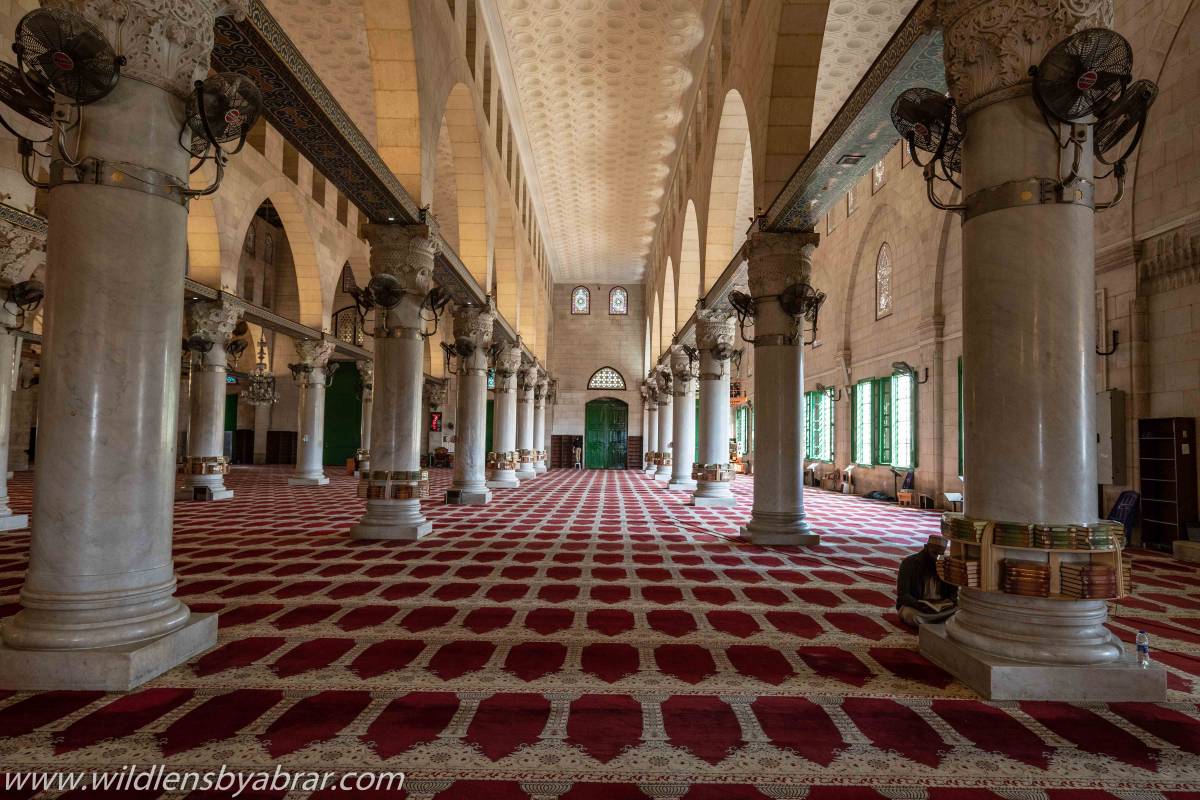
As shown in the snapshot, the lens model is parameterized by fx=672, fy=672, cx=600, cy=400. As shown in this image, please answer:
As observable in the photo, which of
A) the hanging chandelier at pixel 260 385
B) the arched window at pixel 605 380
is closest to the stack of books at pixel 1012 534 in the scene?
the hanging chandelier at pixel 260 385

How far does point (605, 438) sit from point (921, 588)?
2472 centimetres

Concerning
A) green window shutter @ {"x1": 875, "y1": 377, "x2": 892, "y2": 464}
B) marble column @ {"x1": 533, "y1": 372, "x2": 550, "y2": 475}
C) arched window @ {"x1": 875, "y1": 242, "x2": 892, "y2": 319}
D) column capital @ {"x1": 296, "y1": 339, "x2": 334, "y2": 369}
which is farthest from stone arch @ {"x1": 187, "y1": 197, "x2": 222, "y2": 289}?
green window shutter @ {"x1": 875, "y1": 377, "x2": 892, "y2": 464}

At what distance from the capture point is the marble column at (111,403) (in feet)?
9.75

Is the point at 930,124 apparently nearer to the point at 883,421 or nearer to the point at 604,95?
the point at 604,95

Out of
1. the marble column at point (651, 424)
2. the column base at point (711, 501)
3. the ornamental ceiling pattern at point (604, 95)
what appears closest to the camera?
the ornamental ceiling pattern at point (604, 95)

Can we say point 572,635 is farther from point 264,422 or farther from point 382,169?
point 264,422

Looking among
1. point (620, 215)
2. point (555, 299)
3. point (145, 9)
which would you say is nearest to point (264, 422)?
point (555, 299)

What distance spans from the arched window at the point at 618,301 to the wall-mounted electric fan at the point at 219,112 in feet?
84.2

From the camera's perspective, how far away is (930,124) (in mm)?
3795

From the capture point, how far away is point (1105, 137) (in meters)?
3.47

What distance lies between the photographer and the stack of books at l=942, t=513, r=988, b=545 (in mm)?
3232

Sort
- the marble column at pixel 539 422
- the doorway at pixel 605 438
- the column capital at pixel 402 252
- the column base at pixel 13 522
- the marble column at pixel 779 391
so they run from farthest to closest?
the doorway at pixel 605 438 < the marble column at pixel 539 422 < the column base at pixel 13 522 < the column capital at pixel 402 252 < the marble column at pixel 779 391

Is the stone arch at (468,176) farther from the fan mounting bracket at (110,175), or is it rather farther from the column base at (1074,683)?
the column base at (1074,683)

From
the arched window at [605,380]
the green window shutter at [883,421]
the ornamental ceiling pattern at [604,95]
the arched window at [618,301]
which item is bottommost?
the green window shutter at [883,421]
